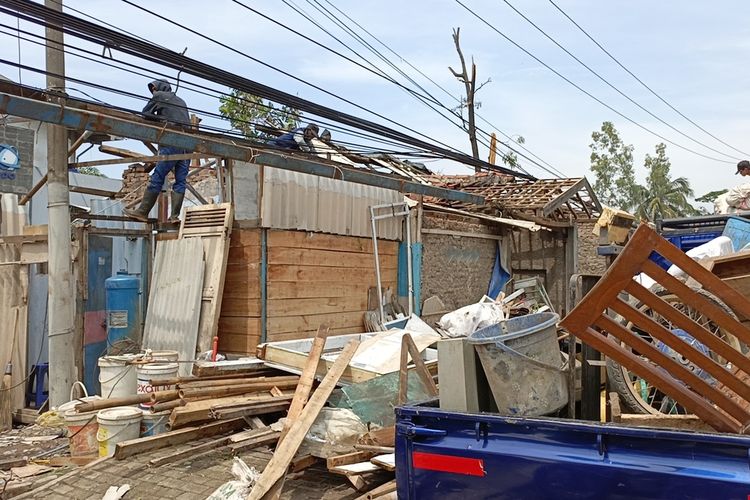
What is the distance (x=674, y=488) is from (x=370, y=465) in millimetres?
2848

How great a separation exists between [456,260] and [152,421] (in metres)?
7.64

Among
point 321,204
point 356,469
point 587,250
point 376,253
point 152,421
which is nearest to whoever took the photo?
point 356,469

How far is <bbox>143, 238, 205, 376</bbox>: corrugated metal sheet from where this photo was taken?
8492 mm

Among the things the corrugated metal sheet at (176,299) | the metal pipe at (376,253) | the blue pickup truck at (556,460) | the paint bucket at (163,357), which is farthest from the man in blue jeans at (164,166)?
the blue pickup truck at (556,460)

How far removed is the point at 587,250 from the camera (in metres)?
15.6

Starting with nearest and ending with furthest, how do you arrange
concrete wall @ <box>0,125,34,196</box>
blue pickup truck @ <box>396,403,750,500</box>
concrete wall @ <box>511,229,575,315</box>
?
blue pickup truck @ <box>396,403,750,500</box>
concrete wall @ <box>0,125,34,196</box>
concrete wall @ <box>511,229,575,315</box>

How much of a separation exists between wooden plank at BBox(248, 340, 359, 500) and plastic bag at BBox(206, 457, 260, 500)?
0.40 ft

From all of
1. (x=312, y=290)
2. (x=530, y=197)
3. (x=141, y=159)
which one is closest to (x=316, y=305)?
(x=312, y=290)

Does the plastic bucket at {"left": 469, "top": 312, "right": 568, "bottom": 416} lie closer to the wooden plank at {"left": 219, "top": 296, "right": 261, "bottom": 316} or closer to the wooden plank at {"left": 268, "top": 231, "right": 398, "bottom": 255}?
the wooden plank at {"left": 219, "top": 296, "right": 261, "bottom": 316}

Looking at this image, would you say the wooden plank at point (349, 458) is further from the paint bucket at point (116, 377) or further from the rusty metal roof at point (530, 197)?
the rusty metal roof at point (530, 197)

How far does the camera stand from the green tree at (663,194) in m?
34.8

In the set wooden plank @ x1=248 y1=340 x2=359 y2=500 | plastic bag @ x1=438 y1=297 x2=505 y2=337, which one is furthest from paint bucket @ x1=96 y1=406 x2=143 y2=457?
plastic bag @ x1=438 y1=297 x2=505 y2=337

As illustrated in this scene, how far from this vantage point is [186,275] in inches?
342

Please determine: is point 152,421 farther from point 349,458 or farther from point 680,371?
point 680,371
